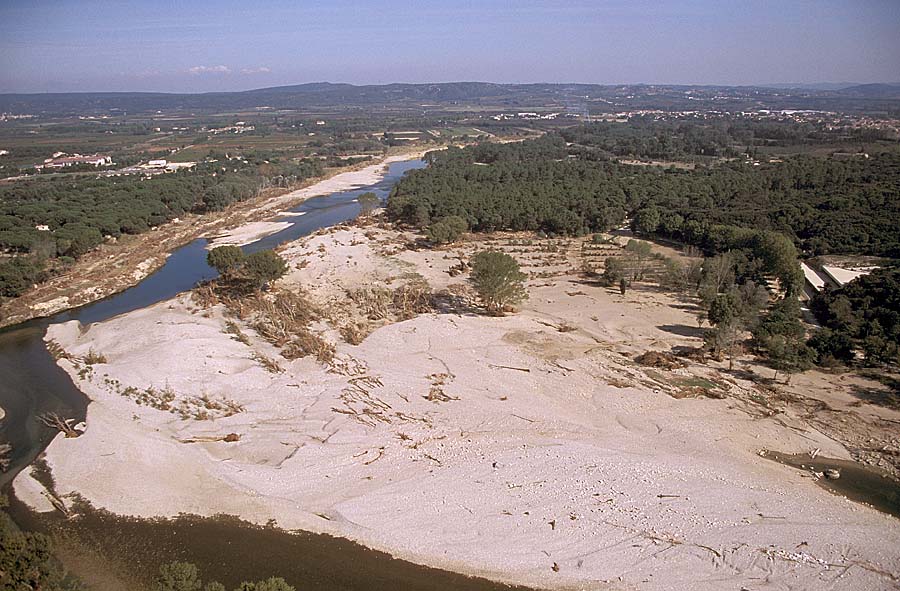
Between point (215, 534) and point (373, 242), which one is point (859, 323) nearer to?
point (215, 534)

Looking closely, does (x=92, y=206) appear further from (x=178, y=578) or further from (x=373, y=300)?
(x=178, y=578)

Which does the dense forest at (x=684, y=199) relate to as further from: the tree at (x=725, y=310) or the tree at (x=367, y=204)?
the tree at (x=725, y=310)

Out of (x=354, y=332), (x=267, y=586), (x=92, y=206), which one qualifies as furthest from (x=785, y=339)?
(x=92, y=206)

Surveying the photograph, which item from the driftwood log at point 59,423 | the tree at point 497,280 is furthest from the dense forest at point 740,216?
the driftwood log at point 59,423

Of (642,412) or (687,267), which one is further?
(687,267)

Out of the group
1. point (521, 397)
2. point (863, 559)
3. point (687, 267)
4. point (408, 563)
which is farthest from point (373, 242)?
point (863, 559)

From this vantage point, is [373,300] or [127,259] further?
[127,259]
